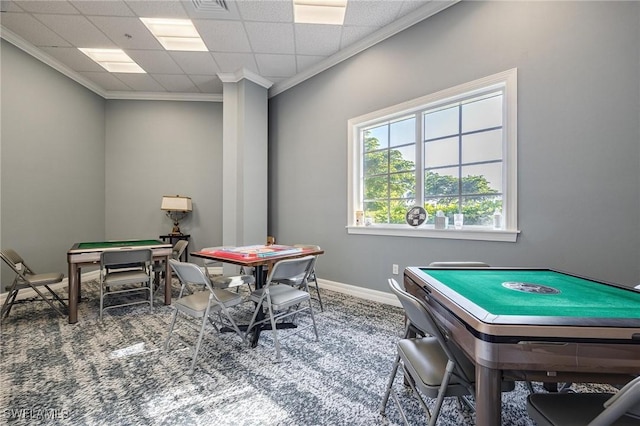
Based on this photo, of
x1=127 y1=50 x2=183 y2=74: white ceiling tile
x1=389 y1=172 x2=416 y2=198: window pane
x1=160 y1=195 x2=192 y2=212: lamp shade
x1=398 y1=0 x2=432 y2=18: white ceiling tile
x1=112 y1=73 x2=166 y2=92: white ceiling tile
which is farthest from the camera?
x1=160 y1=195 x2=192 y2=212: lamp shade

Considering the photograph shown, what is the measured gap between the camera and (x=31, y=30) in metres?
3.28

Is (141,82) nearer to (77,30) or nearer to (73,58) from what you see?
(73,58)

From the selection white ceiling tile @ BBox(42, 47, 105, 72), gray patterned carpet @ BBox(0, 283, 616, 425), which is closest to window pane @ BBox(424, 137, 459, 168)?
gray patterned carpet @ BBox(0, 283, 616, 425)

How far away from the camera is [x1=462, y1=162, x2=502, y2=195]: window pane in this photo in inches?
102

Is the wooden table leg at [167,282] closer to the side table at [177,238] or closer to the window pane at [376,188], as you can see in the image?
the side table at [177,238]

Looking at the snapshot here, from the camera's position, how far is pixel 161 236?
4.97 m

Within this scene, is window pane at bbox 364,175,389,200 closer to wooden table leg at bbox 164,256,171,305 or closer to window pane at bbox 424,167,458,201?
window pane at bbox 424,167,458,201

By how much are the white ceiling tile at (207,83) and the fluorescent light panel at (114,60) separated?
0.81 metres

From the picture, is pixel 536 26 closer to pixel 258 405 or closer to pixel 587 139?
pixel 587 139

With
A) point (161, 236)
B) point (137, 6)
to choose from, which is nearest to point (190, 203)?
point (161, 236)

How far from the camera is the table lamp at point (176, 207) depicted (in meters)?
4.69

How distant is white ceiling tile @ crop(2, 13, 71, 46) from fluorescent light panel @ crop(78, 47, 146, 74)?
11.2 inches

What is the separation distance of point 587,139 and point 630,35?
30.4 inches

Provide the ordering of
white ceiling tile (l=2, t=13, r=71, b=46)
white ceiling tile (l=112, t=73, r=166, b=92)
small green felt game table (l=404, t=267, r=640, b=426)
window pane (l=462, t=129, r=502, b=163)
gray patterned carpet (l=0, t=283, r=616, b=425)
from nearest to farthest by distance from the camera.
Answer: small green felt game table (l=404, t=267, r=640, b=426)
gray patterned carpet (l=0, t=283, r=616, b=425)
window pane (l=462, t=129, r=502, b=163)
white ceiling tile (l=2, t=13, r=71, b=46)
white ceiling tile (l=112, t=73, r=166, b=92)
